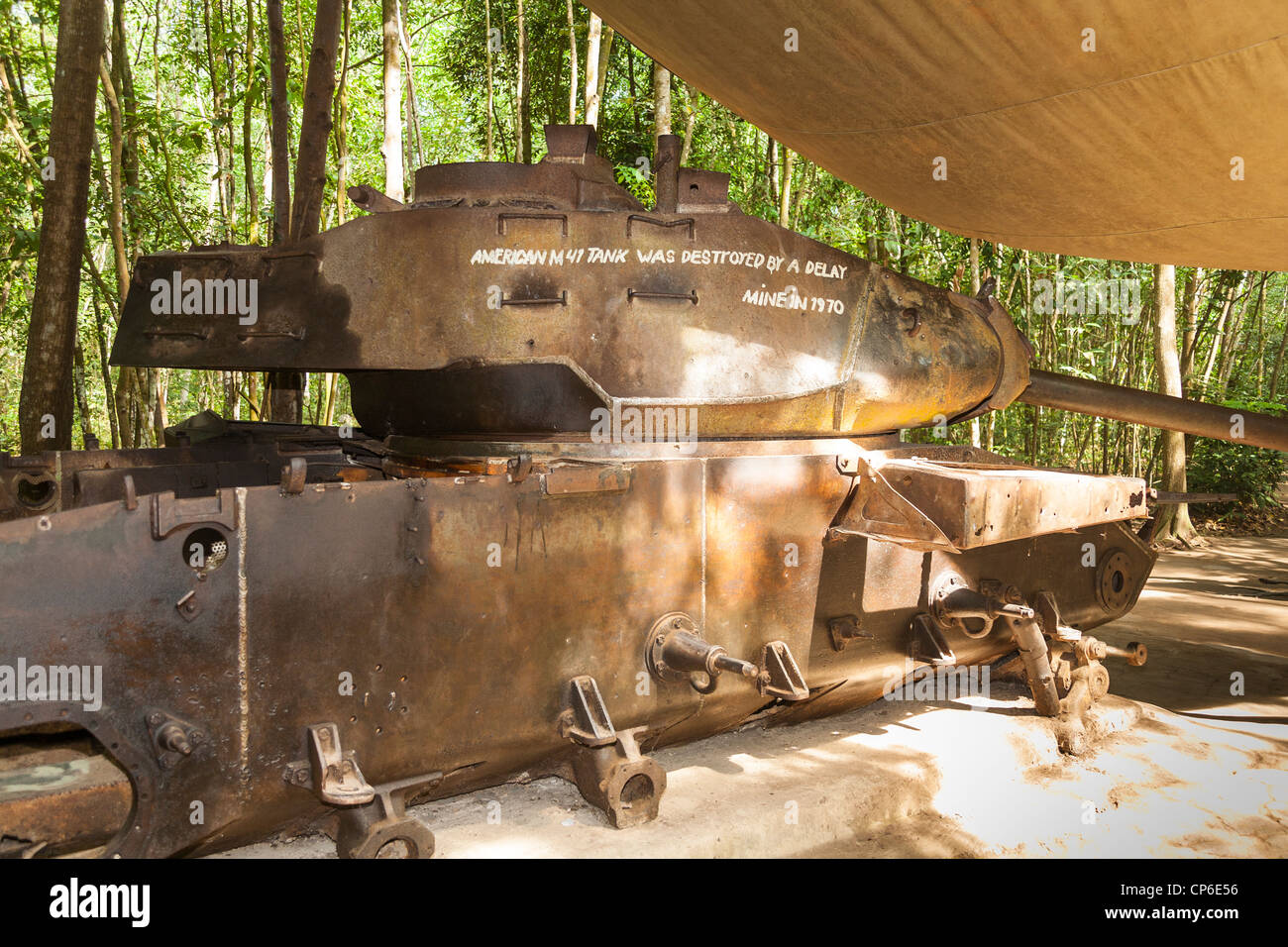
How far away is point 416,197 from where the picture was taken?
389cm

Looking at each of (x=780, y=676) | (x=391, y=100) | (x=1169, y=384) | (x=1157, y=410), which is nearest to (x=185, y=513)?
(x=780, y=676)

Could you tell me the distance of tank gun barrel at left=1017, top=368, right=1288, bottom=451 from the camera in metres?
5.62

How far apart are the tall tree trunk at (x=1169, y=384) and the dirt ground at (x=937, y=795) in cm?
708

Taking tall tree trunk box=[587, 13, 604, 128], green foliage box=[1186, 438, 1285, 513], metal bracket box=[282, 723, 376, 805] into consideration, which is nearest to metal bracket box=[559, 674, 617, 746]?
metal bracket box=[282, 723, 376, 805]

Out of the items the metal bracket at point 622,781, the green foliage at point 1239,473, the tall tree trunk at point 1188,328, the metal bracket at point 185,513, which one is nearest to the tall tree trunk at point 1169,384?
the tall tree trunk at point 1188,328

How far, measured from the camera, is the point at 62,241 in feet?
17.1

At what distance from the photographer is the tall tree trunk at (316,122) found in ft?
23.7

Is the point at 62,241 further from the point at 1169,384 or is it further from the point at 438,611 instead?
the point at 1169,384

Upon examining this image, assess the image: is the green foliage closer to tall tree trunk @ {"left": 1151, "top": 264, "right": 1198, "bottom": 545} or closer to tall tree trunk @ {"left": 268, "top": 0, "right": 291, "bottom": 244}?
tall tree trunk @ {"left": 1151, "top": 264, "right": 1198, "bottom": 545}

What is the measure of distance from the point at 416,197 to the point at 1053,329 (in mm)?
11884

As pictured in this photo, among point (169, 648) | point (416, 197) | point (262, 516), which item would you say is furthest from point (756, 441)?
point (169, 648)

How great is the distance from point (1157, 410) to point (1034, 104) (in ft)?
7.17

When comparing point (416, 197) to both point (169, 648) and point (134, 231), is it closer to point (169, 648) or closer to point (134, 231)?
point (169, 648)

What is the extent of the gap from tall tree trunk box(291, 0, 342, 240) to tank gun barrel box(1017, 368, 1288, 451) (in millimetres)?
5213
